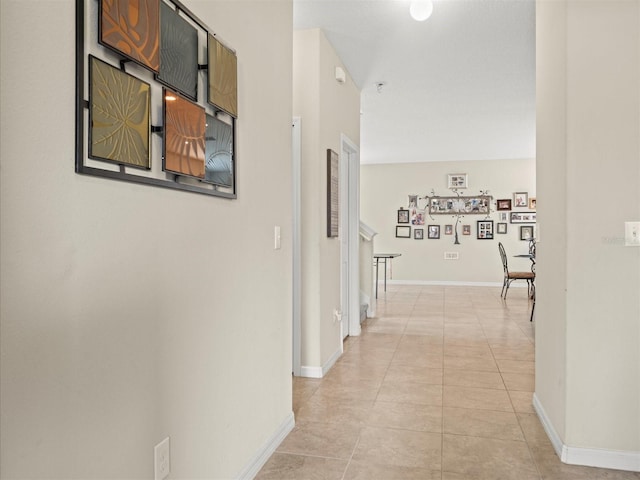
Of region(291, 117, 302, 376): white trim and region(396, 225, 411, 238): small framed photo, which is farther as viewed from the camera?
region(396, 225, 411, 238): small framed photo

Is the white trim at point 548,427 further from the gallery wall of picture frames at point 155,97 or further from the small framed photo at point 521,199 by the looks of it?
the small framed photo at point 521,199

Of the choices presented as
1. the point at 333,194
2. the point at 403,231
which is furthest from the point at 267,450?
the point at 403,231

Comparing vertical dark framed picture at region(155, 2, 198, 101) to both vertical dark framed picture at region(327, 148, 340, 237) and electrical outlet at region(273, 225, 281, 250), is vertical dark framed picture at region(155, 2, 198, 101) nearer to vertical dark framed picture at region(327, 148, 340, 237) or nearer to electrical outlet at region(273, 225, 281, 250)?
electrical outlet at region(273, 225, 281, 250)

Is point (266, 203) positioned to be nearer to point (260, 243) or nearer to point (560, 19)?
point (260, 243)

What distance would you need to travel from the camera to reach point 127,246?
1.27 meters

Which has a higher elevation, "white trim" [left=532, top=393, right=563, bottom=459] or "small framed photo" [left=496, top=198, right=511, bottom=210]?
"small framed photo" [left=496, top=198, right=511, bottom=210]

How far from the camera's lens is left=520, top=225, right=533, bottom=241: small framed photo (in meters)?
9.81

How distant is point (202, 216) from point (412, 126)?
5784mm

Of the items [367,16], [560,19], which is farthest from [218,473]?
[367,16]

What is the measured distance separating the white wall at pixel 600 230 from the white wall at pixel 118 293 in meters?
1.43

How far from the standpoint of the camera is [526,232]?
9844 millimetres

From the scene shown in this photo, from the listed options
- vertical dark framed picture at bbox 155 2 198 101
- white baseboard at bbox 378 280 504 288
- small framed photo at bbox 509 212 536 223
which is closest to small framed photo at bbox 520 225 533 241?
small framed photo at bbox 509 212 536 223

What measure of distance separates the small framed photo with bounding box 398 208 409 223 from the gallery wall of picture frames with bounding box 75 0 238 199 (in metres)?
8.72

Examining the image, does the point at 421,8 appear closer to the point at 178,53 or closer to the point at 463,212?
the point at 178,53
